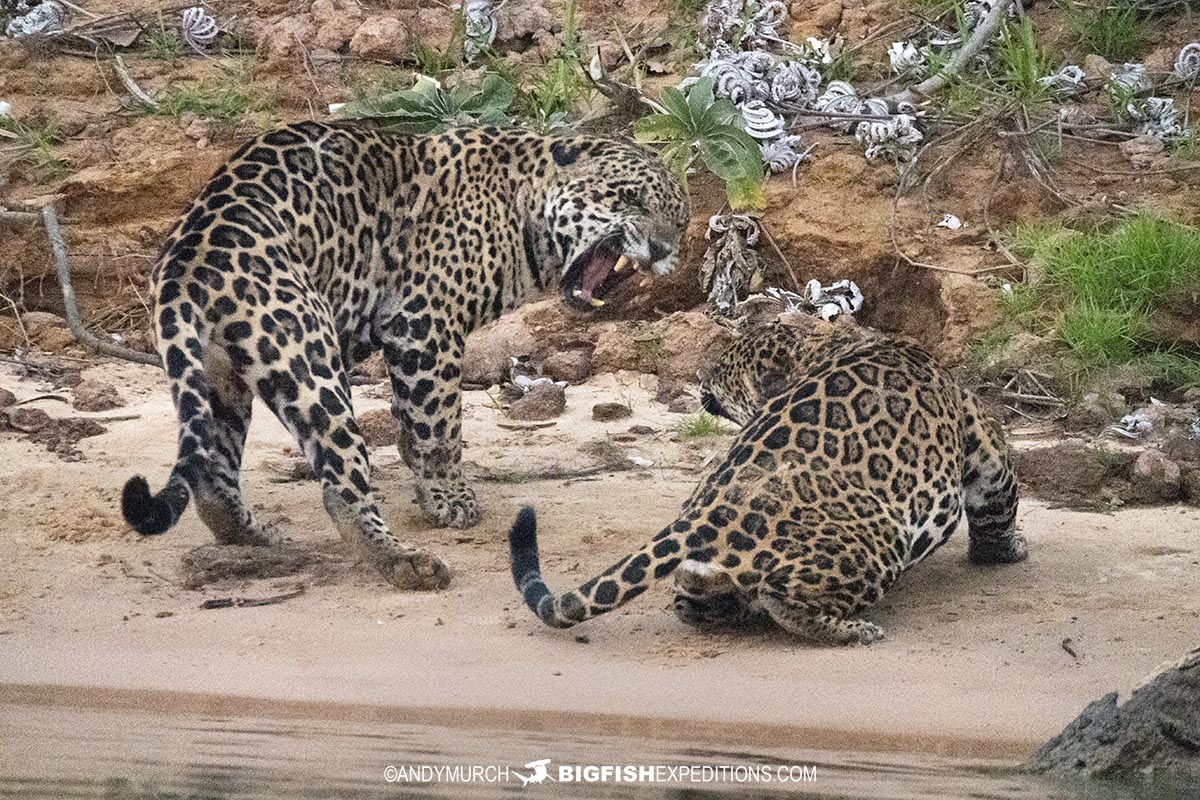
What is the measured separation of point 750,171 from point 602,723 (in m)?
6.00

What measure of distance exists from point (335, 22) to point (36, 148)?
2.34 meters

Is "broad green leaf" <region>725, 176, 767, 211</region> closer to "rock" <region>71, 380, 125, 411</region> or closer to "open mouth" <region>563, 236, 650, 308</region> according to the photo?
"open mouth" <region>563, 236, 650, 308</region>

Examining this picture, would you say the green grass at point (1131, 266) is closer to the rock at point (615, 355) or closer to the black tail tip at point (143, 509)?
the rock at point (615, 355)

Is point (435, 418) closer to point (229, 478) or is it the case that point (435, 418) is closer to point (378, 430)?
point (229, 478)

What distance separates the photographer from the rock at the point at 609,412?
10.3 metres

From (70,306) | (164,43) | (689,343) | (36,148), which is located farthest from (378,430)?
(164,43)

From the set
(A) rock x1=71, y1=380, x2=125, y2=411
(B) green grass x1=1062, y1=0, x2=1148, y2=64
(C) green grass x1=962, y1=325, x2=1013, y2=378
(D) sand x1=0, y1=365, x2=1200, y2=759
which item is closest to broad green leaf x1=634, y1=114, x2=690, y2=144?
(C) green grass x1=962, y1=325, x2=1013, y2=378

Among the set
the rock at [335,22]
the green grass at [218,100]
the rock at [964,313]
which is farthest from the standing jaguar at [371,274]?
the rock at [335,22]

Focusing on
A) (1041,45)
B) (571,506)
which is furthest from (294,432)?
(1041,45)

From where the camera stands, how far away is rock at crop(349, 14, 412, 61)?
13.2 m

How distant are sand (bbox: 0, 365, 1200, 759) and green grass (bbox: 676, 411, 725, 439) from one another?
491 millimetres

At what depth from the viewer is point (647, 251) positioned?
30.5 ft

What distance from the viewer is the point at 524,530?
7.09 metres

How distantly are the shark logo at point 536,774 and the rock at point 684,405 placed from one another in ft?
15.7
